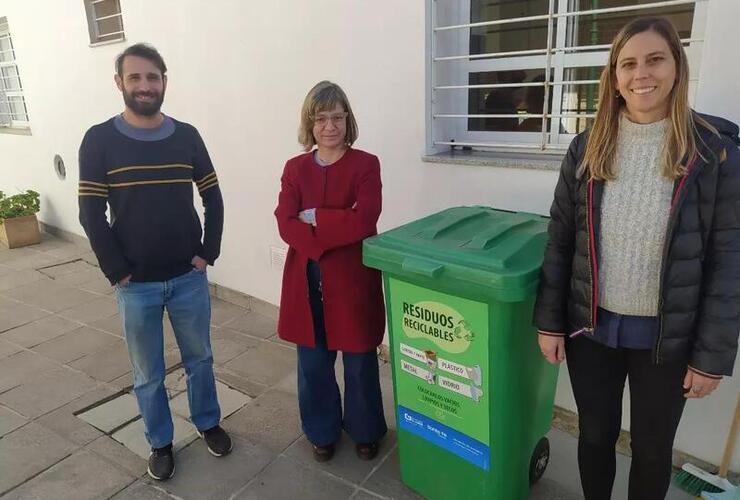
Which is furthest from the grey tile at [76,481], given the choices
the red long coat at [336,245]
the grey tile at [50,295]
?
the grey tile at [50,295]

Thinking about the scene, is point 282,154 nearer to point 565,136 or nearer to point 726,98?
point 565,136

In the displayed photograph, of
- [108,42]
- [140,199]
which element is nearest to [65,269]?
[108,42]

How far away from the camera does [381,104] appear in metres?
3.10

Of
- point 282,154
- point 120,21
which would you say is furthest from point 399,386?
point 120,21

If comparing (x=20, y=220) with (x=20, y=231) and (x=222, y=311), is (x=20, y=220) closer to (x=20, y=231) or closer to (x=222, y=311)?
(x=20, y=231)

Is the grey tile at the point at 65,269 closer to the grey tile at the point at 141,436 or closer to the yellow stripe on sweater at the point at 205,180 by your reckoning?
the grey tile at the point at 141,436

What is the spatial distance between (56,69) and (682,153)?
6.23 metres

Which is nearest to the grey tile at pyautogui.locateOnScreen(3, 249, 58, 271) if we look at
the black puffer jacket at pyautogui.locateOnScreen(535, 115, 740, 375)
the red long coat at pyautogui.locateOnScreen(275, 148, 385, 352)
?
the red long coat at pyautogui.locateOnScreen(275, 148, 385, 352)

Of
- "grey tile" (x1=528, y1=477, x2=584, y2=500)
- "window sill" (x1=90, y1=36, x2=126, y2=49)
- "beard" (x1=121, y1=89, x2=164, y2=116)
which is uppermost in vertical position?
"window sill" (x1=90, y1=36, x2=126, y2=49)

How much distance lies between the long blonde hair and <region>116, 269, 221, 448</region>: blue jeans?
1825mm

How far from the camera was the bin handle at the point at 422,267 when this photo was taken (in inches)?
72.8

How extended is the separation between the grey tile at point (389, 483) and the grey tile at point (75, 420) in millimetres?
1531

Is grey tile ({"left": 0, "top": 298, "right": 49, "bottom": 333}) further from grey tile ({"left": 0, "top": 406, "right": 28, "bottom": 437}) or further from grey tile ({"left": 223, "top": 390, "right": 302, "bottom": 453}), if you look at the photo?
grey tile ({"left": 223, "top": 390, "right": 302, "bottom": 453})

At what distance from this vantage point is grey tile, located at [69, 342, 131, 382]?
3.46 meters
